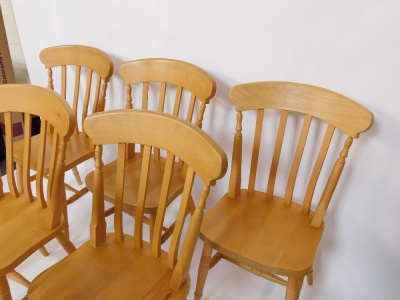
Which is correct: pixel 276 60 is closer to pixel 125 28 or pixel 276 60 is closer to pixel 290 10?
pixel 290 10

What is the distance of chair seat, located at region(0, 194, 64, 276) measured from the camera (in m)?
1.05

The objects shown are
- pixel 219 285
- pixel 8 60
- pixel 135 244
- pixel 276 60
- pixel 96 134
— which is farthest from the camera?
pixel 8 60

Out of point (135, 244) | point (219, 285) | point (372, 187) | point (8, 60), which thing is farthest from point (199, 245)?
point (8, 60)

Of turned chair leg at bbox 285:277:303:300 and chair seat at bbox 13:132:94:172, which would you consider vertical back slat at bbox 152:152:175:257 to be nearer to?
turned chair leg at bbox 285:277:303:300

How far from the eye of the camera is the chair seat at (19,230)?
105 cm

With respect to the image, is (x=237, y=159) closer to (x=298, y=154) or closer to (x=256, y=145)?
(x=256, y=145)

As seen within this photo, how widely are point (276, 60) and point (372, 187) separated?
0.59 meters

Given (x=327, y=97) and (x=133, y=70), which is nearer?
(x=327, y=97)

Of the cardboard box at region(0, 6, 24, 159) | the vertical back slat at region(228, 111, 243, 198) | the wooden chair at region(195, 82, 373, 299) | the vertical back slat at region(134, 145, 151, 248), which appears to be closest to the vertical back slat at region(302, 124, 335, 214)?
the wooden chair at region(195, 82, 373, 299)

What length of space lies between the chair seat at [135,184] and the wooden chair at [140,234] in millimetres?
203

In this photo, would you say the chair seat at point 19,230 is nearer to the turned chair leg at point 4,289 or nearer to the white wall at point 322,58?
the turned chair leg at point 4,289

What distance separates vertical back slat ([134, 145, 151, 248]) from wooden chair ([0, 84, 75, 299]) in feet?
0.77

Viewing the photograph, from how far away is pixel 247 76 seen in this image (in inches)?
53.8

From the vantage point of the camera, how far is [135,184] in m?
1.42
